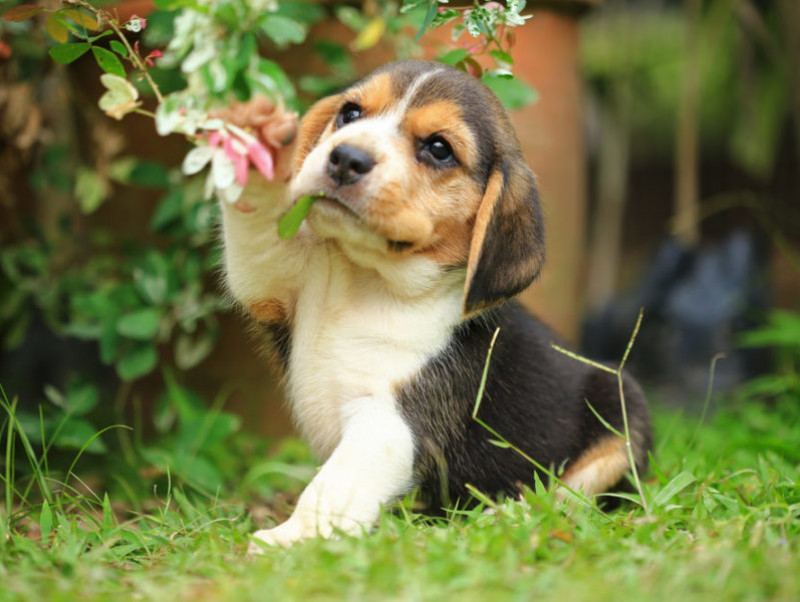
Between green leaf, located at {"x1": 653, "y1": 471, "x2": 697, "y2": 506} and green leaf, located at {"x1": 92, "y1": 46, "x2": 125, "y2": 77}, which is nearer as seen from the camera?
green leaf, located at {"x1": 92, "y1": 46, "x2": 125, "y2": 77}

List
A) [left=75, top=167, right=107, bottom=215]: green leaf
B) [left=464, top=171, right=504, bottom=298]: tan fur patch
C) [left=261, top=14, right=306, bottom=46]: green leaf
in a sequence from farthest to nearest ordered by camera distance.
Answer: [left=75, top=167, right=107, bottom=215]: green leaf, [left=464, top=171, right=504, bottom=298]: tan fur patch, [left=261, top=14, right=306, bottom=46]: green leaf

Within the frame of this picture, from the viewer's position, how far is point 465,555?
232cm

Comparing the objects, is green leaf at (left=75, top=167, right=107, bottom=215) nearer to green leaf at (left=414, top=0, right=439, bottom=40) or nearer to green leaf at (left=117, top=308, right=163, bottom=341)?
green leaf at (left=117, top=308, right=163, bottom=341)

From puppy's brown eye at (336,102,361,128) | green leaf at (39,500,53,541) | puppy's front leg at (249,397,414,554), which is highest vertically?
puppy's brown eye at (336,102,361,128)

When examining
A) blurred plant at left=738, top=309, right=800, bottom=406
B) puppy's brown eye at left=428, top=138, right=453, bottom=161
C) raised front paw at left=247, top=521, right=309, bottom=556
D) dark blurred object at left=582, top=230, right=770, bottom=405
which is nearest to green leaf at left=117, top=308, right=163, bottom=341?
raised front paw at left=247, top=521, right=309, bottom=556

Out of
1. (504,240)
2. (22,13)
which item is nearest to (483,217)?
(504,240)

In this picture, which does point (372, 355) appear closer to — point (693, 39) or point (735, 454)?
point (735, 454)

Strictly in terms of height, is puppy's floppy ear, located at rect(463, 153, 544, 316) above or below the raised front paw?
above

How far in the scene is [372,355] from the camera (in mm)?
3082

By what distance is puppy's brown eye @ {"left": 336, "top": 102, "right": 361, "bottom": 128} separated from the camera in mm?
3167

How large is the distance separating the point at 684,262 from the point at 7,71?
17.6ft

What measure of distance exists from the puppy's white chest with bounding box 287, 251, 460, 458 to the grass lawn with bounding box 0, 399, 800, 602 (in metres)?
0.46

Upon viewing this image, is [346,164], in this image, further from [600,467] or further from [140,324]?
[140,324]

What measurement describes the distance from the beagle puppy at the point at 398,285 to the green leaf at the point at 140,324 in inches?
39.1
